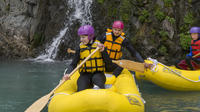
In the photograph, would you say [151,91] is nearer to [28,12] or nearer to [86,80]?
[86,80]

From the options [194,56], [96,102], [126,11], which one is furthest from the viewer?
[126,11]

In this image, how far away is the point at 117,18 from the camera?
34.3 ft

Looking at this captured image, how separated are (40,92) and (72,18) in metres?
6.79

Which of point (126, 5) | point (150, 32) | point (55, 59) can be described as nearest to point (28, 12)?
point (55, 59)

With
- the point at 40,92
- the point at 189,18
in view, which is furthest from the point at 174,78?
the point at 189,18

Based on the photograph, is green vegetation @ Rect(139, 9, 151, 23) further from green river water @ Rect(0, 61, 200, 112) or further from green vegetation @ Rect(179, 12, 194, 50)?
green river water @ Rect(0, 61, 200, 112)

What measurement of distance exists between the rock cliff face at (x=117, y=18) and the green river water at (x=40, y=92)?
3.02 metres

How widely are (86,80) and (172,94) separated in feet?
8.74

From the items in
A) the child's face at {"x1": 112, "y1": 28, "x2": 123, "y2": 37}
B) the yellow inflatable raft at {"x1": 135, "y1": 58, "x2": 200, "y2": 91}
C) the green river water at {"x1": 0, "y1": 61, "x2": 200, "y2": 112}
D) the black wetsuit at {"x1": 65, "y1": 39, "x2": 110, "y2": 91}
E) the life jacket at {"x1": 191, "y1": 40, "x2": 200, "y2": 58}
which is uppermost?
the child's face at {"x1": 112, "y1": 28, "x2": 123, "y2": 37}

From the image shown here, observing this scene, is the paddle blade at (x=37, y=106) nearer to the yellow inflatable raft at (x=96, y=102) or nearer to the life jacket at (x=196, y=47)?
the yellow inflatable raft at (x=96, y=102)

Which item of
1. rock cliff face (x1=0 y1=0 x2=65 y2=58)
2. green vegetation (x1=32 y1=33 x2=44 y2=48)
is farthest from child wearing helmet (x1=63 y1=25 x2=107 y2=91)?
green vegetation (x1=32 y1=33 x2=44 y2=48)

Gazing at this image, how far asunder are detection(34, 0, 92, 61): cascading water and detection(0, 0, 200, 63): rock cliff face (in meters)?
0.26

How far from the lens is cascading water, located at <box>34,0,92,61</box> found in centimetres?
1134

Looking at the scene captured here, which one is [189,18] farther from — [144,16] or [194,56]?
[194,56]
